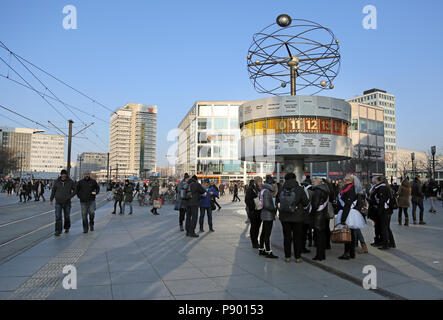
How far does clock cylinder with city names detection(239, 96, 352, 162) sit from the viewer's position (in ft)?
48.6

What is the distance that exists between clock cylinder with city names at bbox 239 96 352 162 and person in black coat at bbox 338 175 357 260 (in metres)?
7.68

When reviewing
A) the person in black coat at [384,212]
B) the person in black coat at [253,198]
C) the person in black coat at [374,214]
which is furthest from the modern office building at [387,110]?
the person in black coat at [253,198]

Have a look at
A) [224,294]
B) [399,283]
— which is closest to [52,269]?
[224,294]

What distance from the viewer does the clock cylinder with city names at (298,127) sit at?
1483 cm

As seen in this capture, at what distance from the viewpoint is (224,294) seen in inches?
179

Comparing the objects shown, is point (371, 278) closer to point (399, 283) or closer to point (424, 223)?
point (399, 283)

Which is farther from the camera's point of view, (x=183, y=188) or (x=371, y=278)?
(x=183, y=188)

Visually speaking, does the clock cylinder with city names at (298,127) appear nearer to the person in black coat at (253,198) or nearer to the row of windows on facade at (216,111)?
the person in black coat at (253,198)

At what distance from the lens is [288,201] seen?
6523 millimetres

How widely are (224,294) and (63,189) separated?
733 centimetres

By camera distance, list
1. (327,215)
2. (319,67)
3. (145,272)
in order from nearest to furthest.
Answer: (145,272)
(327,215)
(319,67)

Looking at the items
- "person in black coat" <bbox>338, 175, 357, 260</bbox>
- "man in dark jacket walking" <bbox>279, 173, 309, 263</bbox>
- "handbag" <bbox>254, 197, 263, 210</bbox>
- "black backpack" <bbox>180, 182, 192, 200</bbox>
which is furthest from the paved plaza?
"black backpack" <bbox>180, 182, 192, 200</bbox>

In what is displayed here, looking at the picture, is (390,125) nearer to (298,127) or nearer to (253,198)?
(298,127)

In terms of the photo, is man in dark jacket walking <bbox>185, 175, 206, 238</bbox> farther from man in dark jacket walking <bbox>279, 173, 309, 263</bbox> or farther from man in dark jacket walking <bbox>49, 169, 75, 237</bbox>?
Answer: man in dark jacket walking <bbox>279, 173, 309, 263</bbox>
